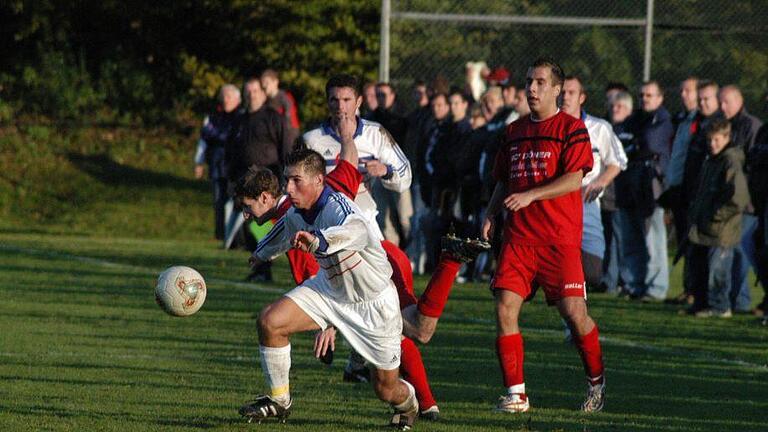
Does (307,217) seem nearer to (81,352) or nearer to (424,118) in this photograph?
(81,352)

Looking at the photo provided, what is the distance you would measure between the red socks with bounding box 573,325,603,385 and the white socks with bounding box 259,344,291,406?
5.90ft

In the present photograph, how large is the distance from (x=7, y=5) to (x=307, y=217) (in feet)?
87.8

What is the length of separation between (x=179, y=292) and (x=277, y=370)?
66 cm

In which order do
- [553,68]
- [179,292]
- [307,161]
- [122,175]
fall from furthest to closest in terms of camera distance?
[122,175] → [553,68] → [179,292] → [307,161]

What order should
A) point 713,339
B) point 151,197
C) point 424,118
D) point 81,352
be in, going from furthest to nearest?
point 151,197, point 424,118, point 713,339, point 81,352

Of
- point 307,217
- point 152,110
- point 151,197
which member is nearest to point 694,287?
point 307,217

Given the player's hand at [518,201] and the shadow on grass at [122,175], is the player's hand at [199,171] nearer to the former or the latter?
the shadow on grass at [122,175]

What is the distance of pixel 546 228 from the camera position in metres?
8.70

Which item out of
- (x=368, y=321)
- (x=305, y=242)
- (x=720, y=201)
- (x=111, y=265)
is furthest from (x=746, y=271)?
(x=305, y=242)

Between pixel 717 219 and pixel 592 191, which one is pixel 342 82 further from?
pixel 717 219

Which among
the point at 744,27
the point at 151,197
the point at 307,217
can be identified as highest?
the point at 744,27

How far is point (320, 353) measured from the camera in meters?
8.02

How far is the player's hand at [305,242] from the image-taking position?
23.3 feet

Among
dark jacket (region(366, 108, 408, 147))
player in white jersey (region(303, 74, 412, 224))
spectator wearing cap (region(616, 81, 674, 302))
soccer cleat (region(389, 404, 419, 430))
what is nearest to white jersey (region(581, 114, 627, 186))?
player in white jersey (region(303, 74, 412, 224))
